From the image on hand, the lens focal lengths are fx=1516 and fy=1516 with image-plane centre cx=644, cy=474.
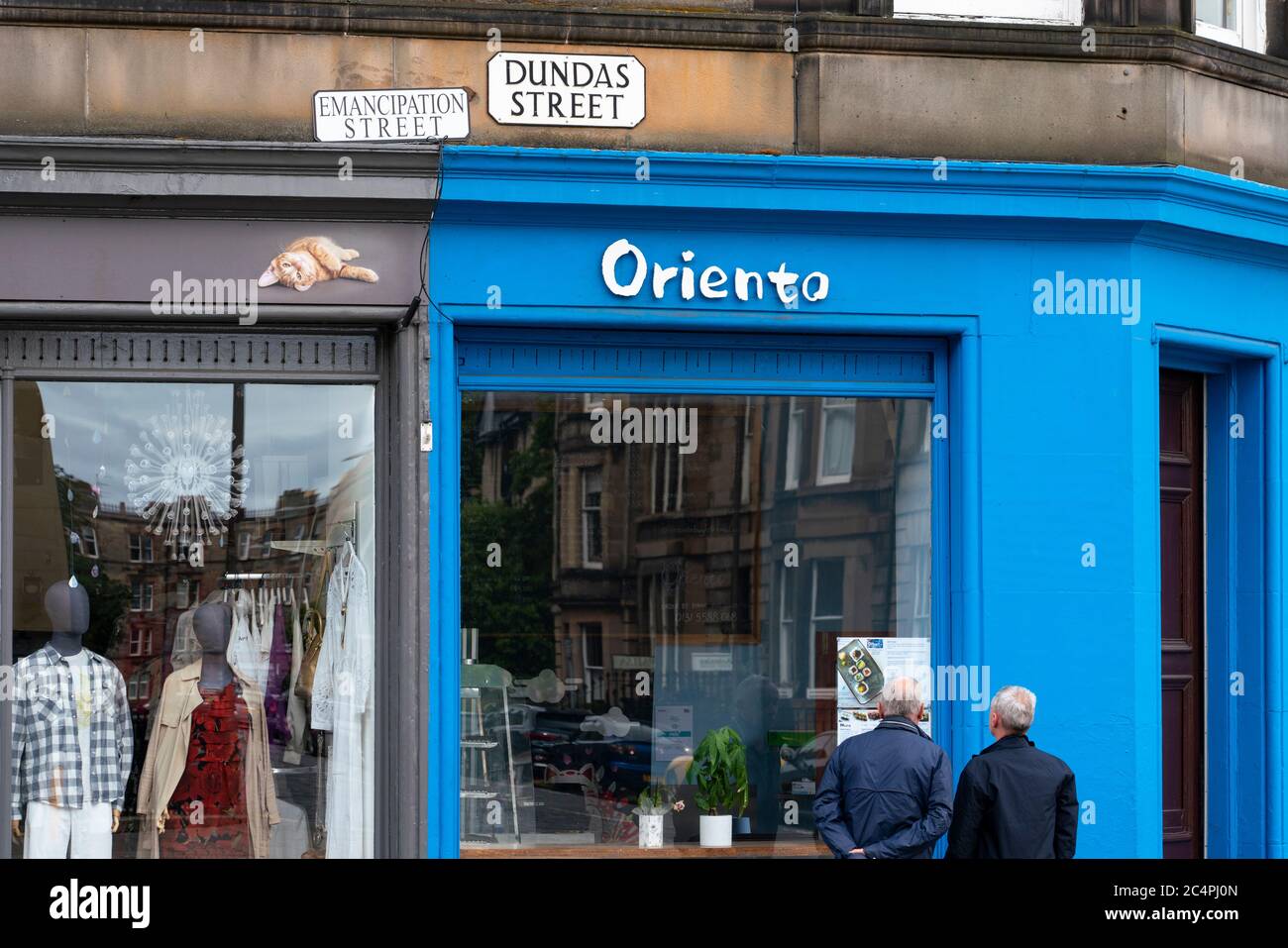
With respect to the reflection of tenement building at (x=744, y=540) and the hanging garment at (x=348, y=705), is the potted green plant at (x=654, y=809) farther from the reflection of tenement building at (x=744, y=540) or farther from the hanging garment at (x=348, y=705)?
the hanging garment at (x=348, y=705)

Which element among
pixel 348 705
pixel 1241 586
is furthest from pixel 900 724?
pixel 1241 586

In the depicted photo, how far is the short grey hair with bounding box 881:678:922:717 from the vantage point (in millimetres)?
6453

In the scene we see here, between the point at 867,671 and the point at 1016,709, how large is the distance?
2.11m

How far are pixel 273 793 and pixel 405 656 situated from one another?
1.09 m

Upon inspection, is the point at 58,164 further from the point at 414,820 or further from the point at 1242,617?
the point at 1242,617

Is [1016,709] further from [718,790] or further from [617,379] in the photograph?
[617,379]

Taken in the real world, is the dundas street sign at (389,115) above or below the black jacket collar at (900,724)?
above

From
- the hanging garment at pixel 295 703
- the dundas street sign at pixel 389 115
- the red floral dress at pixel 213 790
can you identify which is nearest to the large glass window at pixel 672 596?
the hanging garment at pixel 295 703

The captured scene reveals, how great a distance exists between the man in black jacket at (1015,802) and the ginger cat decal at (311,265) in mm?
3842

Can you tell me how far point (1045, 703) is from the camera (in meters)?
8.03

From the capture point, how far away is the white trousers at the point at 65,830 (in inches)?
300

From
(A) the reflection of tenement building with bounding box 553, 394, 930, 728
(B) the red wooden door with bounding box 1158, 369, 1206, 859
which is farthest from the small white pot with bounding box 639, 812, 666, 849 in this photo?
(B) the red wooden door with bounding box 1158, 369, 1206, 859

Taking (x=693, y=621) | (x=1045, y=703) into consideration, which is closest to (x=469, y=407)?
(x=693, y=621)

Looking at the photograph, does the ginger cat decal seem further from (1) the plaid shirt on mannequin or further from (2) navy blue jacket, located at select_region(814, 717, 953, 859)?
(2) navy blue jacket, located at select_region(814, 717, 953, 859)
